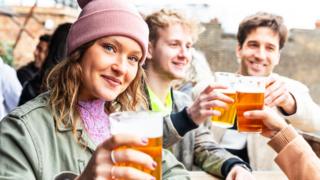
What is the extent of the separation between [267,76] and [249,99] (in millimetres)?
1168

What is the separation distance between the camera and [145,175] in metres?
0.97

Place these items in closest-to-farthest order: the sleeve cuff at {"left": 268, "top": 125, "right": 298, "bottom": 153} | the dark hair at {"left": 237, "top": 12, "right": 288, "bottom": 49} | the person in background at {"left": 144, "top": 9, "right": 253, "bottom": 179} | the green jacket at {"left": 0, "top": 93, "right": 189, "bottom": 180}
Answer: the green jacket at {"left": 0, "top": 93, "right": 189, "bottom": 180}, the sleeve cuff at {"left": 268, "top": 125, "right": 298, "bottom": 153}, the person in background at {"left": 144, "top": 9, "right": 253, "bottom": 179}, the dark hair at {"left": 237, "top": 12, "right": 288, "bottom": 49}

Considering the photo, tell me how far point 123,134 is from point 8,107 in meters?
2.95

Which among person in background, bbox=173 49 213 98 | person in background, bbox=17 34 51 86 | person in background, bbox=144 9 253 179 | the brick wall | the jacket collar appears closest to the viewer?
the jacket collar

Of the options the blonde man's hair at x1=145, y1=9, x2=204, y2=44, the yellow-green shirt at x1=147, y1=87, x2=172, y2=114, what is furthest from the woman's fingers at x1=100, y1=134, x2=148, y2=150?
the blonde man's hair at x1=145, y1=9, x2=204, y2=44

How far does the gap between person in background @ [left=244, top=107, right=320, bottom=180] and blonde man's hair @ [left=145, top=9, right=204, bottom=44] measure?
1119 mm

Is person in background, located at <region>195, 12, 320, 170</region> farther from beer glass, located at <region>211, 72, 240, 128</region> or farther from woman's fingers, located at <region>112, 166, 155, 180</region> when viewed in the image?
woman's fingers, located at <region>112, 166, 155, 180</region>

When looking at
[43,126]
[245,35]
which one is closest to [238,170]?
[43,126]

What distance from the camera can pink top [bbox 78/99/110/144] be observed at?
60.0 inches

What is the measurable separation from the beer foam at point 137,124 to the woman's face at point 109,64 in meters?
0.42

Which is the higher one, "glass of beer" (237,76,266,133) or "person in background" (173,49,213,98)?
"glass of beer" (237,76,266,133)

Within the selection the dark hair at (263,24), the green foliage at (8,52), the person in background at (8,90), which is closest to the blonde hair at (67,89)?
the dark hair at (263,24)

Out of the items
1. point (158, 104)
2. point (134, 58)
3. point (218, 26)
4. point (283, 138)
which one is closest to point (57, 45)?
point (158, 104)

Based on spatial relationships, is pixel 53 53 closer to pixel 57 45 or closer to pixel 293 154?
pixel 57 45
